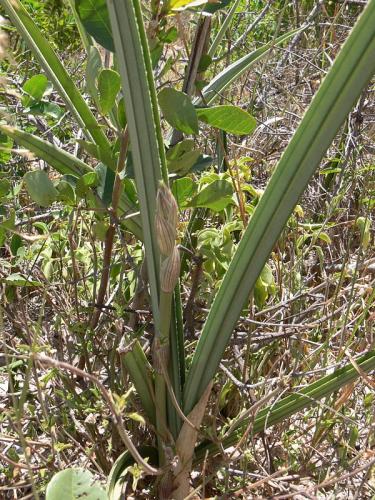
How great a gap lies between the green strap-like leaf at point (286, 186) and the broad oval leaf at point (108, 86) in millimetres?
231

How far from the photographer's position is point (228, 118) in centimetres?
86

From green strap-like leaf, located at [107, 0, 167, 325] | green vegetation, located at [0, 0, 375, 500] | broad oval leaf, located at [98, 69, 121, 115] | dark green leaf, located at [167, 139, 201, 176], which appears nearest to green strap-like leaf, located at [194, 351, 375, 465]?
green vegetation, located at [0, 0, 375, 500]

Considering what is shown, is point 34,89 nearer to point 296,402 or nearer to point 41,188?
point 41,188

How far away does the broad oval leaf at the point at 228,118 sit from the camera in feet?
2.79

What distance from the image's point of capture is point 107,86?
81 centimetres

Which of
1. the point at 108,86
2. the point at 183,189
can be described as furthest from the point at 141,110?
the point at 183,189

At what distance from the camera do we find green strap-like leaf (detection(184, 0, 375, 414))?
643 millimetres

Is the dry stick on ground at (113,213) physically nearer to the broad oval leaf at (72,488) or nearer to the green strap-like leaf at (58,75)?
the green strap-like leaf at (58,75)

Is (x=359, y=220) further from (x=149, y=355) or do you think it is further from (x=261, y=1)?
(x=261, y=1)

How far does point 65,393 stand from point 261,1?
235 centimetres

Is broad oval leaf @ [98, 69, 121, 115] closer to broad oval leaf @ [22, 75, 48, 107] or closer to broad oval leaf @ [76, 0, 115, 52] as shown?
broad oval leaf @ [76, 0, 115, 52]

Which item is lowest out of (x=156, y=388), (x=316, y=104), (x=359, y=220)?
(x=156, y=388)

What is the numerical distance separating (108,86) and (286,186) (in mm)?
255

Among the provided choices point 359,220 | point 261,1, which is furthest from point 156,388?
point 261,1
